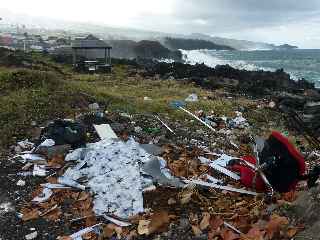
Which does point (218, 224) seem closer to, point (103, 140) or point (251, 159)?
point (251, 159)

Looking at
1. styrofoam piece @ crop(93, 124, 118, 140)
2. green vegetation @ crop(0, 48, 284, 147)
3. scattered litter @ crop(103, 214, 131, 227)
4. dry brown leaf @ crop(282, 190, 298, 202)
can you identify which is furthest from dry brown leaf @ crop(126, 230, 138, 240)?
green vegetation @ crop(0, 48, 284, 147)

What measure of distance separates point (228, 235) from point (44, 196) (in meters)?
3.45

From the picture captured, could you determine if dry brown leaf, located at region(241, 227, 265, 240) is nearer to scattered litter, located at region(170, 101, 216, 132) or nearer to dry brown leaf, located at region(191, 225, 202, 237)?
dry brown leaf, located at region(191, 225, 202, 237)

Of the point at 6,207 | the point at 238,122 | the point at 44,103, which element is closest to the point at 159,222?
the point at 6,207

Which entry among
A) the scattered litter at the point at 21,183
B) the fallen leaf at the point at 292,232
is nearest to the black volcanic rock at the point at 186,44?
the scattered litter at the point at 21,183

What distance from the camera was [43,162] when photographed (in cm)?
958

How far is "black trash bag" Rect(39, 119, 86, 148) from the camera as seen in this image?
1018 centimetres

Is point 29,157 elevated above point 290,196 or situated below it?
below

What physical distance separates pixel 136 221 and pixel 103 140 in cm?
311

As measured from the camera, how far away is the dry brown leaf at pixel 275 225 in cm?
615

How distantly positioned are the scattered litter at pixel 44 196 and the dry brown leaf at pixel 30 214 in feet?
1.00

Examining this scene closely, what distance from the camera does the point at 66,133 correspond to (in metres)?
10.3

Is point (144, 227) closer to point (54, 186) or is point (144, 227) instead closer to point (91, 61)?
point (54, 186)

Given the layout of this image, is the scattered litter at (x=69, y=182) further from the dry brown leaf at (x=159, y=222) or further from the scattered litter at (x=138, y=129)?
the scattered litter at (x=138, y=129)
